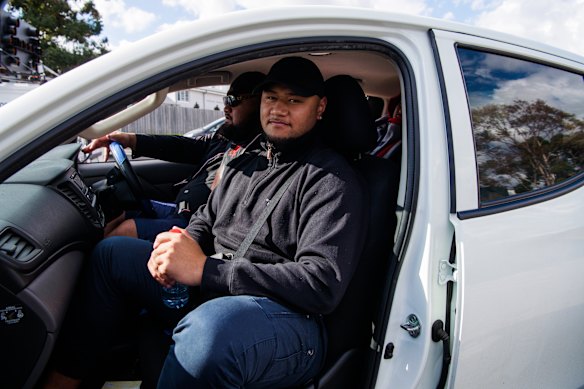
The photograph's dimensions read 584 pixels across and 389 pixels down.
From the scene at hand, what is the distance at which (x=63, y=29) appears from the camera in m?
18.7

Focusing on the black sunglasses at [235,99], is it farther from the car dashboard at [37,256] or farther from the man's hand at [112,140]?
the car dashboard at [37,256]

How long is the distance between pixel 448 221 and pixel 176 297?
111cm

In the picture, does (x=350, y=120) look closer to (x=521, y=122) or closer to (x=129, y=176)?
(x=521, y=122)

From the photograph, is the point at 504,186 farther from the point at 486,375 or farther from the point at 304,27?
the point at 304,27

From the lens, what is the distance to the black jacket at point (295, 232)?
139 centimetres

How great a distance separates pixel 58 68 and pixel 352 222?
2051cm

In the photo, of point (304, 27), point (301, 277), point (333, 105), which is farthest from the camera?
point (333, 105)

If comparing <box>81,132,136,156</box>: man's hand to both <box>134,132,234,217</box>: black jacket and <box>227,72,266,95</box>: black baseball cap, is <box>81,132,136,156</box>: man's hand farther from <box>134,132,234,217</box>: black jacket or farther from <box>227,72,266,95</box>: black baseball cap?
<box>227,72,266,95</box>: black baseball cap

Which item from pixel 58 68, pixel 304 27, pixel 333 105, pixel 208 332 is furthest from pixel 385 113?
pixel 58 68

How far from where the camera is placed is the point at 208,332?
1290 mm

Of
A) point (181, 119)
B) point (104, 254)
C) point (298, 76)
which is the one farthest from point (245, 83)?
point (181, 119)

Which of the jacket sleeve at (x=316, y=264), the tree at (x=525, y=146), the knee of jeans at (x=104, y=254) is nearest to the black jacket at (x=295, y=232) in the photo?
the jacket sleeve at (x=316, y=264)

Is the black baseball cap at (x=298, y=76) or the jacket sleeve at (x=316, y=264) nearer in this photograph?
the jacket sleeve at (x=316, y=264)

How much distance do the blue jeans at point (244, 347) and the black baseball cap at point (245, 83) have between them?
158 cm
